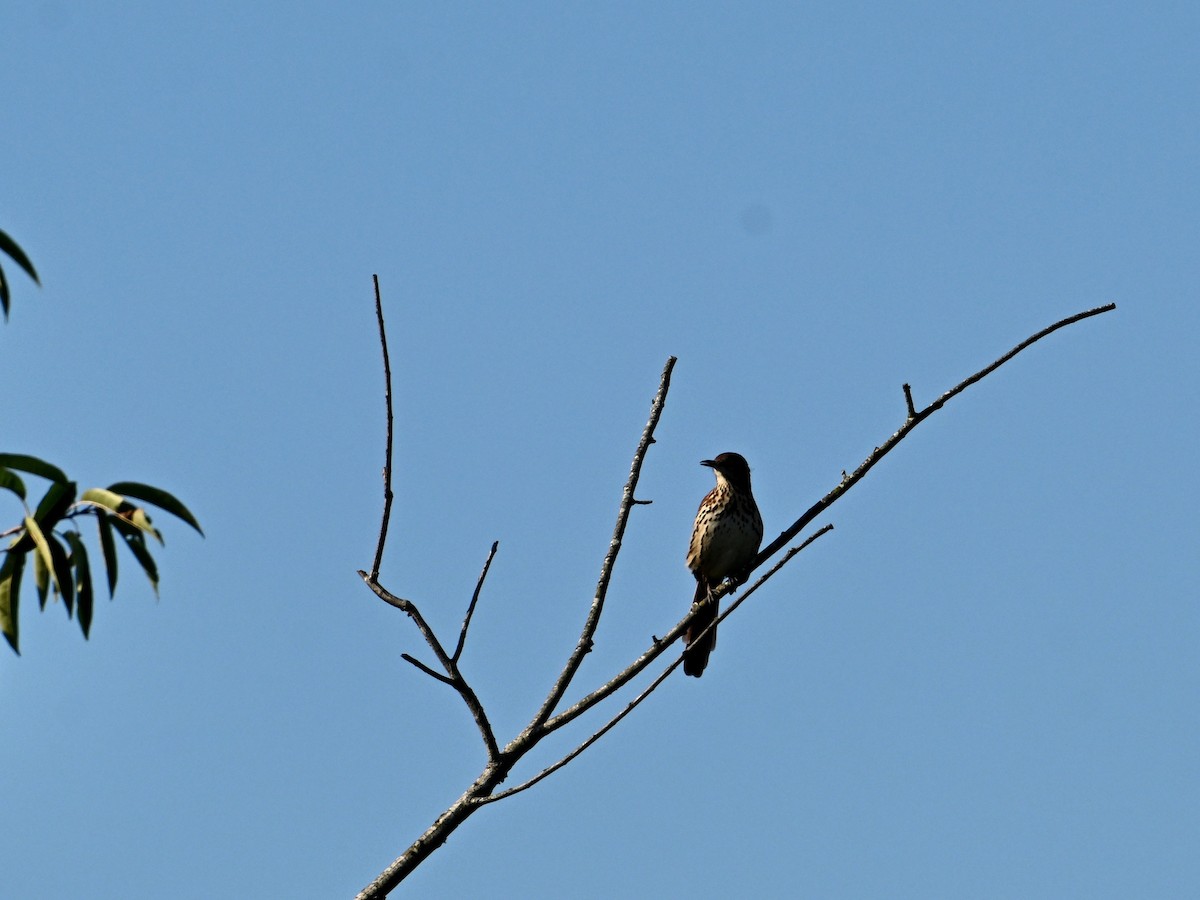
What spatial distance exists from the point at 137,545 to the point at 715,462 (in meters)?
9.25

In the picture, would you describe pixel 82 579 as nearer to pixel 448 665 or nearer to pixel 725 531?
pixel 448 665

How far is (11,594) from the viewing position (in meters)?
3.90

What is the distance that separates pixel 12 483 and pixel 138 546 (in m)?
0.39

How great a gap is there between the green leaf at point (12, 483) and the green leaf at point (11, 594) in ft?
0.55

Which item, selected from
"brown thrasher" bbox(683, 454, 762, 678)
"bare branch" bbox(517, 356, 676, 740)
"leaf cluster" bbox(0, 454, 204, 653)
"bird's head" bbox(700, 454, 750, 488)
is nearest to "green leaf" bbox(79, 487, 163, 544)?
"leaf cluster" bbox(0, 454, 204, 653)

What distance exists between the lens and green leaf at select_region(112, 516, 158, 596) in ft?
13.2

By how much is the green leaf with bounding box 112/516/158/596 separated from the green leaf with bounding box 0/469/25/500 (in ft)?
0.81

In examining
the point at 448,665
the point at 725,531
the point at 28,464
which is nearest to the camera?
the point at 28,464

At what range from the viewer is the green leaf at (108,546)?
400cm

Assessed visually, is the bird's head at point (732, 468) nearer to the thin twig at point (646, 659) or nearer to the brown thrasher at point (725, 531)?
the brown thrasher at point (725, 531)

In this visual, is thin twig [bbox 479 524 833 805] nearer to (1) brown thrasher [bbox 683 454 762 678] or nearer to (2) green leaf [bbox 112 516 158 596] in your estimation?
(2) green leaf [bbox 112 516 158 596]

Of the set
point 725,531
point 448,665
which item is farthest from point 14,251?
point 725,531

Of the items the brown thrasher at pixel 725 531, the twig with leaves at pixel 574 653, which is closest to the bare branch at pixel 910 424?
the twig with leaves at pixel 574 653

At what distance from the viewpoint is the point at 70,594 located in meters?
3.87
